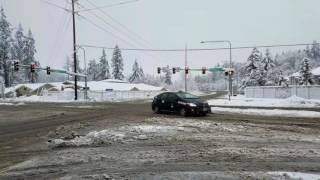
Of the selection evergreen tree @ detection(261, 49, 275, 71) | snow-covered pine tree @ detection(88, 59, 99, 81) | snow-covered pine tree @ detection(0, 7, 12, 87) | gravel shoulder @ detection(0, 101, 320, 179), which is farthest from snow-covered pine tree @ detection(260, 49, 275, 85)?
snow-covered pine tree @ detection(88, 59, 99, 81)

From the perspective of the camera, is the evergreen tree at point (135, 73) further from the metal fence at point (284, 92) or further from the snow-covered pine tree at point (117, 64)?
the metal fence at point (284, 92)

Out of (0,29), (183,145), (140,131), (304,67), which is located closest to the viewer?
(183,145)

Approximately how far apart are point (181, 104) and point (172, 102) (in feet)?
3.45

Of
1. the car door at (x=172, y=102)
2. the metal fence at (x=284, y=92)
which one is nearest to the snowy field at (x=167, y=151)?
the car door at (x=172, y=102)

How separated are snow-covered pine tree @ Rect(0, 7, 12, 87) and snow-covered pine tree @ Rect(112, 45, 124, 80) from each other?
1584 inches

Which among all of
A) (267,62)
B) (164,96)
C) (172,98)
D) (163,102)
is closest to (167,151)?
(172,98)

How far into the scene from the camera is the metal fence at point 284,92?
51.6 m

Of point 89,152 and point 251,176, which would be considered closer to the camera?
point 251,176

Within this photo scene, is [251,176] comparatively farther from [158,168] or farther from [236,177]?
[158,168]

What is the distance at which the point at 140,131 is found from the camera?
17172mm

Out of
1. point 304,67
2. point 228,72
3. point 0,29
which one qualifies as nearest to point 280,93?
point 228,72

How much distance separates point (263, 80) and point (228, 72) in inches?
1560

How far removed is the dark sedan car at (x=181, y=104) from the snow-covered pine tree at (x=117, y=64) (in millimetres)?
122281

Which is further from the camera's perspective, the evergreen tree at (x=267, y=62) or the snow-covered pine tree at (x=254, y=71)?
the evergreen tree at (x=267, y=62)
